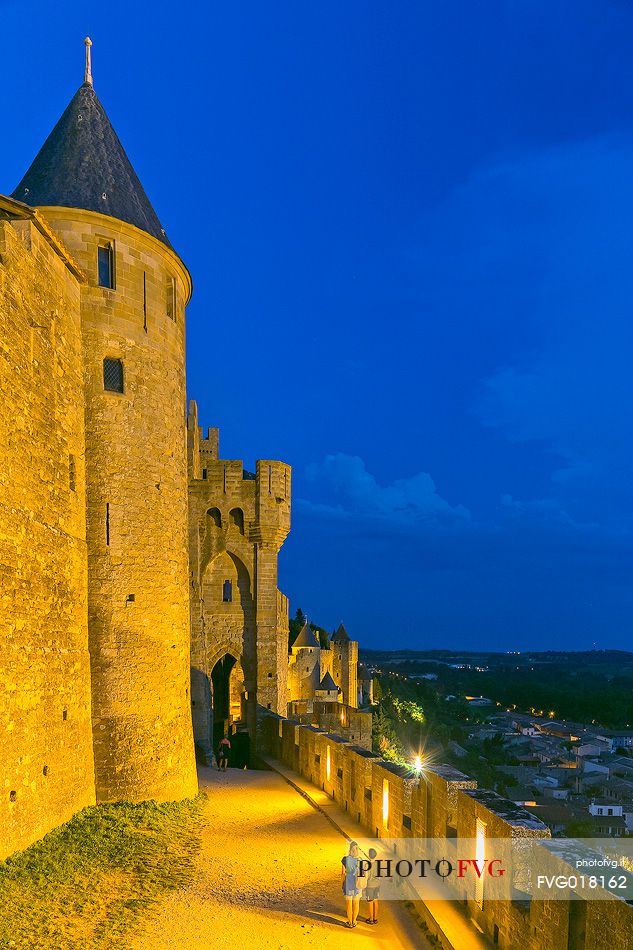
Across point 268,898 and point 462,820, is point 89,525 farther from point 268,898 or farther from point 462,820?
point 462,820

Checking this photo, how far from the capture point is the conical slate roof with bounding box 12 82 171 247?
15.8 meters

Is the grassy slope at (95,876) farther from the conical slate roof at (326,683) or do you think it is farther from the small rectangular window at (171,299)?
the conical slate roof at (326,683)

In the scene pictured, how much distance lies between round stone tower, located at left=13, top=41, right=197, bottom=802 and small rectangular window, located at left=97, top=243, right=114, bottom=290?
0.9 inches

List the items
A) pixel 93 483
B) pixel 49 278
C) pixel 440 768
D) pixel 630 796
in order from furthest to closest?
pixel 630 796 < pixel 93 483 < pixel 49 278 < pixel 440 768

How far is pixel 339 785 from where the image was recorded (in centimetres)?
1579

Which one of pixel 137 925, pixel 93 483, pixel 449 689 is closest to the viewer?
pixel 137 925

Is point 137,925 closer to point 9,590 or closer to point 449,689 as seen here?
point 9,590

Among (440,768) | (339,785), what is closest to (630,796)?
(339,785)

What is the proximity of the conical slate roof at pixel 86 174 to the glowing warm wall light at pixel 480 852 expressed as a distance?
14194 millimetres

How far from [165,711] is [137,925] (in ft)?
22.8

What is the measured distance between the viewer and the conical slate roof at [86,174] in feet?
52.0

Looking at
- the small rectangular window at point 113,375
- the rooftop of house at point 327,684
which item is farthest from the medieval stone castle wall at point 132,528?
the rooftop of house at point 327,684

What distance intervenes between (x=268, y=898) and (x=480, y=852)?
360cm

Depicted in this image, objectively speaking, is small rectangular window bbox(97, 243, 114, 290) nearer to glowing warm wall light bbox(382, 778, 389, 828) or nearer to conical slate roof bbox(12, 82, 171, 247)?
conical slate roof bbox(12, 82, 171, 247)
